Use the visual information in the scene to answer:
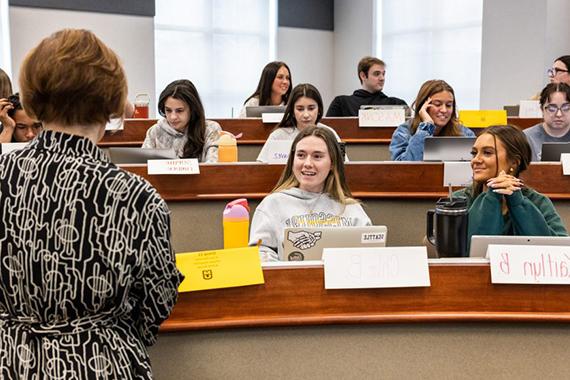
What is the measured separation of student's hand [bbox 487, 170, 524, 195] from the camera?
2068 mm

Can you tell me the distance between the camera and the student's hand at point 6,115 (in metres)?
3.01

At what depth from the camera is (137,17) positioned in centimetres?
743

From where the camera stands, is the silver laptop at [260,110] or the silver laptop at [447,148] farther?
the silver laptop at [260,110]

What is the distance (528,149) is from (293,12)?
22.4 feet

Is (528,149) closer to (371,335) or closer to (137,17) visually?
(371,335)

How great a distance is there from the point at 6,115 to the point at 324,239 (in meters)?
1.87

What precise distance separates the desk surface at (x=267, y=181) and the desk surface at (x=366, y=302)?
53.0 inches

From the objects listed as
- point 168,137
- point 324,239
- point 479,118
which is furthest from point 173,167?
point 479,118

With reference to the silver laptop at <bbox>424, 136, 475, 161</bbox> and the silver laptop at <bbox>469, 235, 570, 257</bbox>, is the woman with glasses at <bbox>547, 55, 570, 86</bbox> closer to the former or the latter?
the silver laptop at <bbox>424, 136, 475, 161</bbox>

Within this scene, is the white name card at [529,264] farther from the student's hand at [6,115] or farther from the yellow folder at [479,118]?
the yellow folder at [479,118]

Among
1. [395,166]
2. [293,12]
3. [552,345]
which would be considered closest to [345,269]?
[552,345]

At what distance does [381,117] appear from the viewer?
14.5ft

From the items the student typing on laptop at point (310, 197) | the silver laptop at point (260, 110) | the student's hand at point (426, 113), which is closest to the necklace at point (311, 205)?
the student typing on laptop at point (310, 197)

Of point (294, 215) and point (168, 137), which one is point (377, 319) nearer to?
point (294, 215)
